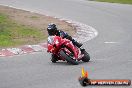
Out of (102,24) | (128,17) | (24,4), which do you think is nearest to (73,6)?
(24,4)

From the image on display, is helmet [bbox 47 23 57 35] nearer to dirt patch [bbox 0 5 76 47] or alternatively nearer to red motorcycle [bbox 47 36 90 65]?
red motorcycle [bbox 47 36 90 65]

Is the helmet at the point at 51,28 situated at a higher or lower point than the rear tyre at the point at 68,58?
higher

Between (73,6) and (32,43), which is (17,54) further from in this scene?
(73,6)

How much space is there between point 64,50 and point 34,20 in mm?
9937

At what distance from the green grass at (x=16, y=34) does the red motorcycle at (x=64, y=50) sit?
12.1ft

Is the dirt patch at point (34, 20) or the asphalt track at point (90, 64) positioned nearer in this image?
the asphalt track at point (90, 64)

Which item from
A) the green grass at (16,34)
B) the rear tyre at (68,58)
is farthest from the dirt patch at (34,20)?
the rear tyre at (68,58)

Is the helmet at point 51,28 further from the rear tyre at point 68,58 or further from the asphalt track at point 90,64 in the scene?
the asphalt track at point 90,64

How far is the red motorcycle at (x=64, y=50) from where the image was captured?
44.7ft

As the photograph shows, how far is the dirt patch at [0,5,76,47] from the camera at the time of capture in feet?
70.1

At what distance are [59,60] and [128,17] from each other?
493 inches

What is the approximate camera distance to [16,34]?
19.6m

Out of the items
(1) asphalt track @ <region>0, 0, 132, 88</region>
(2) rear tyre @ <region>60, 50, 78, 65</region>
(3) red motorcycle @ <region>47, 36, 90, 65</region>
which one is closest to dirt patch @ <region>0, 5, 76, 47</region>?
(1) asphalt track @ <region>0, 0, 132, 88</region>

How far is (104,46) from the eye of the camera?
672 inches
